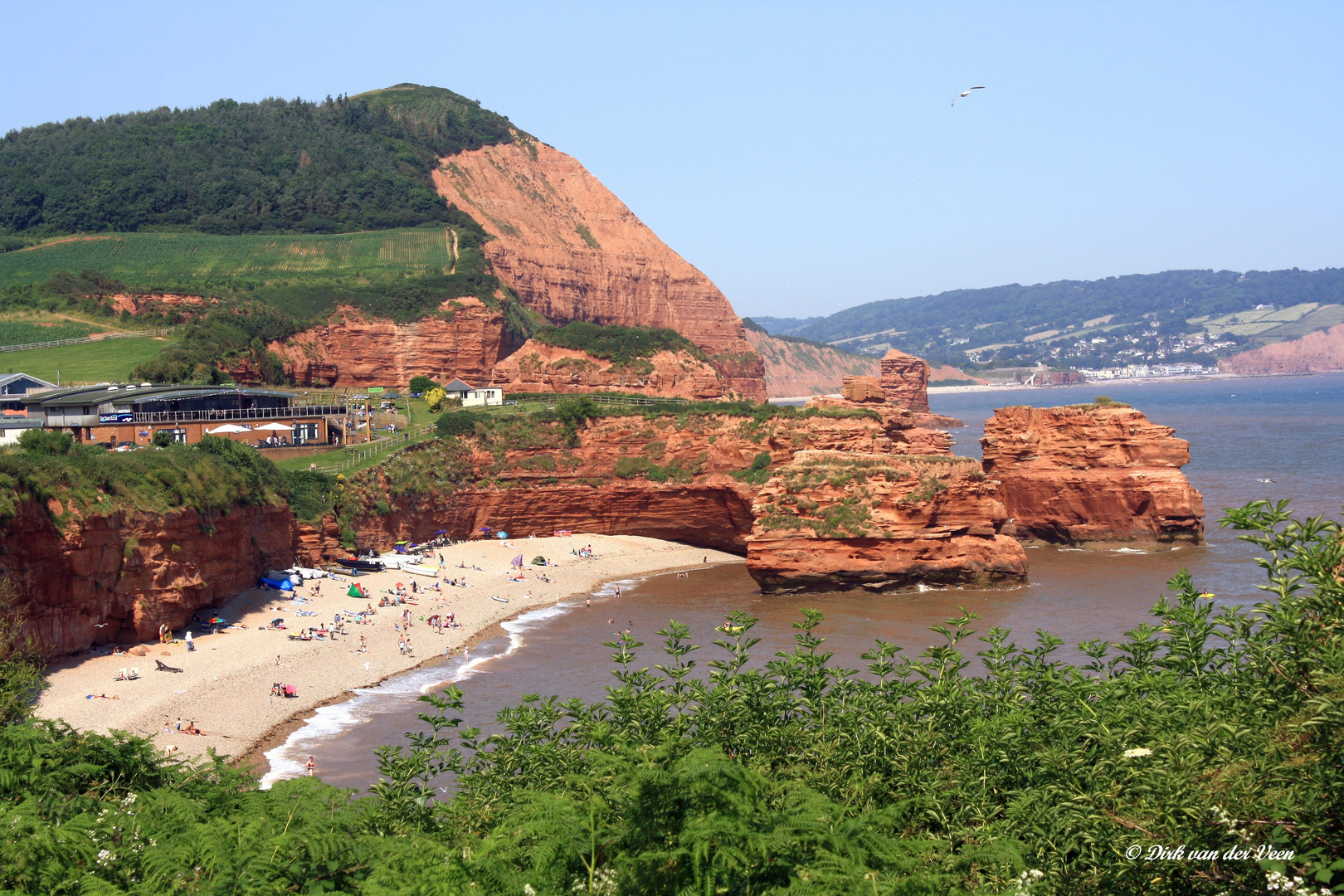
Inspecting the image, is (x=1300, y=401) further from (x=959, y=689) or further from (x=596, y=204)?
(x=959, y=689)

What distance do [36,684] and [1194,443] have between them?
346 feet

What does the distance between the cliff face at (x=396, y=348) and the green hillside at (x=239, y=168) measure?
34.3 m

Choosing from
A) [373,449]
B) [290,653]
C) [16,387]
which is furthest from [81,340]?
[290,653]

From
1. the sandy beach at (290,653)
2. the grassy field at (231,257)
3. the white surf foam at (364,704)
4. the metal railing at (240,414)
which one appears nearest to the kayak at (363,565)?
the sandy beach at (290,653)

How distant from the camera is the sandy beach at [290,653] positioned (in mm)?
28359

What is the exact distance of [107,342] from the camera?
74875mm

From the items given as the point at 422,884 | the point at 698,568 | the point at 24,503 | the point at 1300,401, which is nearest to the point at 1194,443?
the point at 698,568

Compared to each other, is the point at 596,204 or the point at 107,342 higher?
the point at 596,204

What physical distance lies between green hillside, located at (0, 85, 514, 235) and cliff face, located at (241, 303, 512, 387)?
34320 millimetres

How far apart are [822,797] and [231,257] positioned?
10634cm

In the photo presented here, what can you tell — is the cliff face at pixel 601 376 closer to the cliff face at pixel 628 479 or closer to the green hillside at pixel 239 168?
the cliff face at pixel 628 479

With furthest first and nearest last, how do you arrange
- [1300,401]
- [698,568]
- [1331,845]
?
[1300,401], [698,568], [1331,845]

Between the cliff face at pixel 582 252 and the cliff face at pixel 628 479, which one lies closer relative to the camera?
the cliff face at pixel 628 479

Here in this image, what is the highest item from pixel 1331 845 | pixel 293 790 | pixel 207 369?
pixel 207 369
